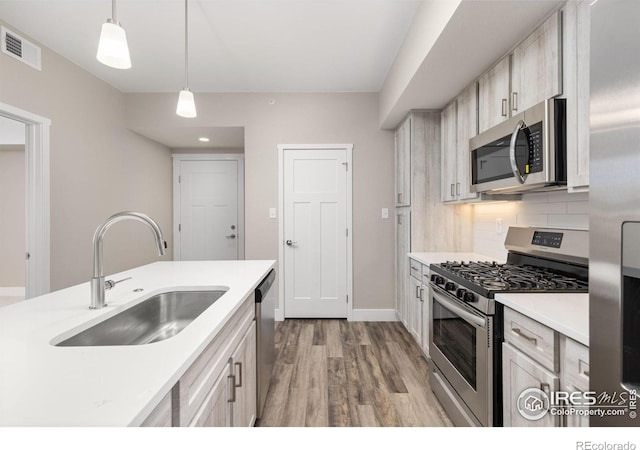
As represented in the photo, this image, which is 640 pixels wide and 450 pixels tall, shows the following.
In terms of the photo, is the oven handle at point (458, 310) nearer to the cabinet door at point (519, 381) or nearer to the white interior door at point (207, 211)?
the cabinet door at point (519, 381)

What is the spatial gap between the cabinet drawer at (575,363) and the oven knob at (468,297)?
49cm

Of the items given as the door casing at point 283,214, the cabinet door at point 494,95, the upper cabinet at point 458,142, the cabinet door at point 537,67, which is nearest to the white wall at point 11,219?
the door casing at point 283,214

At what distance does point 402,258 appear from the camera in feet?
10.9

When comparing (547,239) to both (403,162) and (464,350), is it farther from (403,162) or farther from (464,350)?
(403,162)

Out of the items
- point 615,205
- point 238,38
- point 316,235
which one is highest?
point 238,38

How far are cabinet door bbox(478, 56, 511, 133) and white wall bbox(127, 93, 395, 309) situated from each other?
59.1 inches

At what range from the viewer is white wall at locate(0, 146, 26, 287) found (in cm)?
447

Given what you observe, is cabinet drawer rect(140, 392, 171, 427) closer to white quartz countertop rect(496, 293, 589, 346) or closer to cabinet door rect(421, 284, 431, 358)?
white quartz countertop rect(496, 293, 589, 346)

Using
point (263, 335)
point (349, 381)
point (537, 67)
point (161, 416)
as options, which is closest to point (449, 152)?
point (537, 67)

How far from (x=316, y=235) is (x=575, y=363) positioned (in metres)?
2.85

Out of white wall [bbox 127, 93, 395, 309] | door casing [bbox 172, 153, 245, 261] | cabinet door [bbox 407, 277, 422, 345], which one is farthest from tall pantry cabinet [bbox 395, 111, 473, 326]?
door casing [bbox 172, 153, 245, 261]

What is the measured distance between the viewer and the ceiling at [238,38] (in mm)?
2211

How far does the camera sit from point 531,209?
2.12 meters
